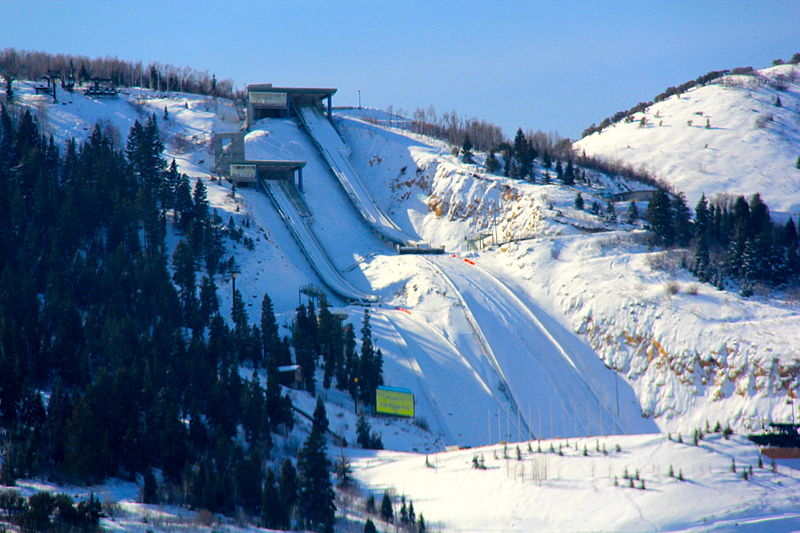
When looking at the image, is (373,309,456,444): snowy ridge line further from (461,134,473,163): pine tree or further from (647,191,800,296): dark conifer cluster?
(461,134,473,163): pine tree

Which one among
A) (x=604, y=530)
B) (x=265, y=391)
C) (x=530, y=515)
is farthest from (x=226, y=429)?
(x=604, y=530)

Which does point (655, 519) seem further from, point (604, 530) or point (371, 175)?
point (371, 175)

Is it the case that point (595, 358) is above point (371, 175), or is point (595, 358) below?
below

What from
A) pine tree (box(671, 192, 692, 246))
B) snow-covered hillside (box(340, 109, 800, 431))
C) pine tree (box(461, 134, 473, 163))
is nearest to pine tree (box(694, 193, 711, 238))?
pine tree (box(671, 192, 692, 246))

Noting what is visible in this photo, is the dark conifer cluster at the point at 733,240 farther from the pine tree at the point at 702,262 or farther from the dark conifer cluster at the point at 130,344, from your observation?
the dark conifer cluster at the point at 130,344

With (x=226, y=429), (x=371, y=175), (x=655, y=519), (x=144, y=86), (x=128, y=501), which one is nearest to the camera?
(x=655, y=519)

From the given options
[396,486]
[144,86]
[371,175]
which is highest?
[144,86]
